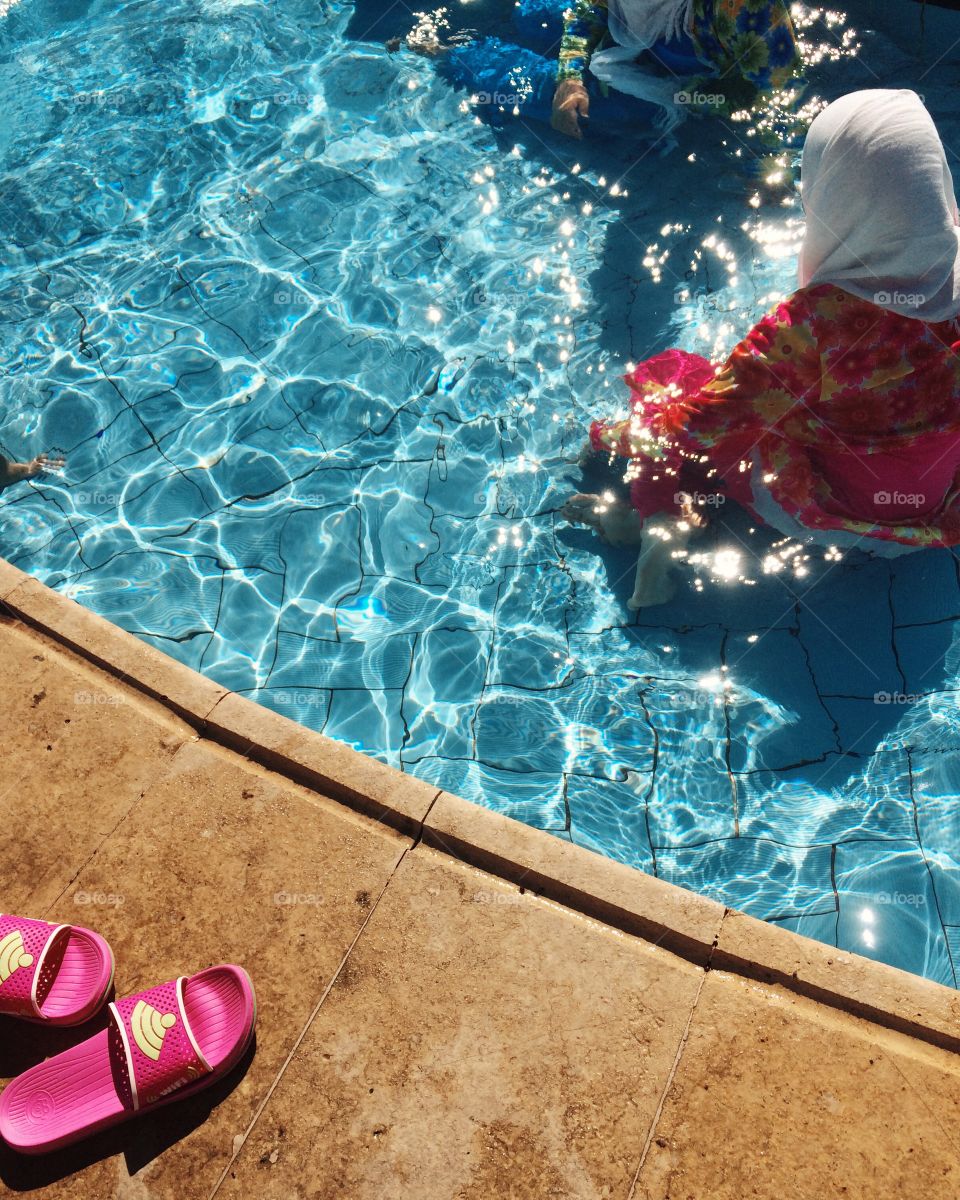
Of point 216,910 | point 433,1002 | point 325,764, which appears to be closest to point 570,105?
point 325,764

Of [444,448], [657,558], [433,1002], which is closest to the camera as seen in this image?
[433,1002]

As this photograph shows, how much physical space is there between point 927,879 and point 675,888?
4.19 feet

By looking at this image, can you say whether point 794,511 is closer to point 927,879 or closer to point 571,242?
point 927,879

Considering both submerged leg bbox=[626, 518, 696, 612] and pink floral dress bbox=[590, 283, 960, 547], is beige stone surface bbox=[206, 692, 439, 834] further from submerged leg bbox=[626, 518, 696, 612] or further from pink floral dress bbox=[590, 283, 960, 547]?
pink floral dress bbox=[590, 283, 960, 547]

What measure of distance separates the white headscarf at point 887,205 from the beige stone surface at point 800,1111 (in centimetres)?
244

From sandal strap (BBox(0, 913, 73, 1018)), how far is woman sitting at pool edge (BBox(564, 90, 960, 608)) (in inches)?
109

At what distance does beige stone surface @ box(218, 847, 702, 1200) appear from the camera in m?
2.66

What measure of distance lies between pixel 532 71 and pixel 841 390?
14.1 feet

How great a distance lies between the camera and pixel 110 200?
6477 mm

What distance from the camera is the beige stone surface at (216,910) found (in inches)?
107

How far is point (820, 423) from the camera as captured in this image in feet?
12.3

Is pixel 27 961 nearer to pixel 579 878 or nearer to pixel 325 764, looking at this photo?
pixel 325 764

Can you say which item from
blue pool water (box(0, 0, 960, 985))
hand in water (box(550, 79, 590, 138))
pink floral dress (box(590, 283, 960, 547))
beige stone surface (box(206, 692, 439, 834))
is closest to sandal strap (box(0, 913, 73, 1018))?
beige stone surface (box(206, 692, 439, 834))

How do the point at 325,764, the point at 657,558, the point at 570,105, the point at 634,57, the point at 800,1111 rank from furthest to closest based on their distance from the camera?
the point at 570,105, the point at 634,57, the point at 657,558, the point at 325,764, the point at 800,1111
